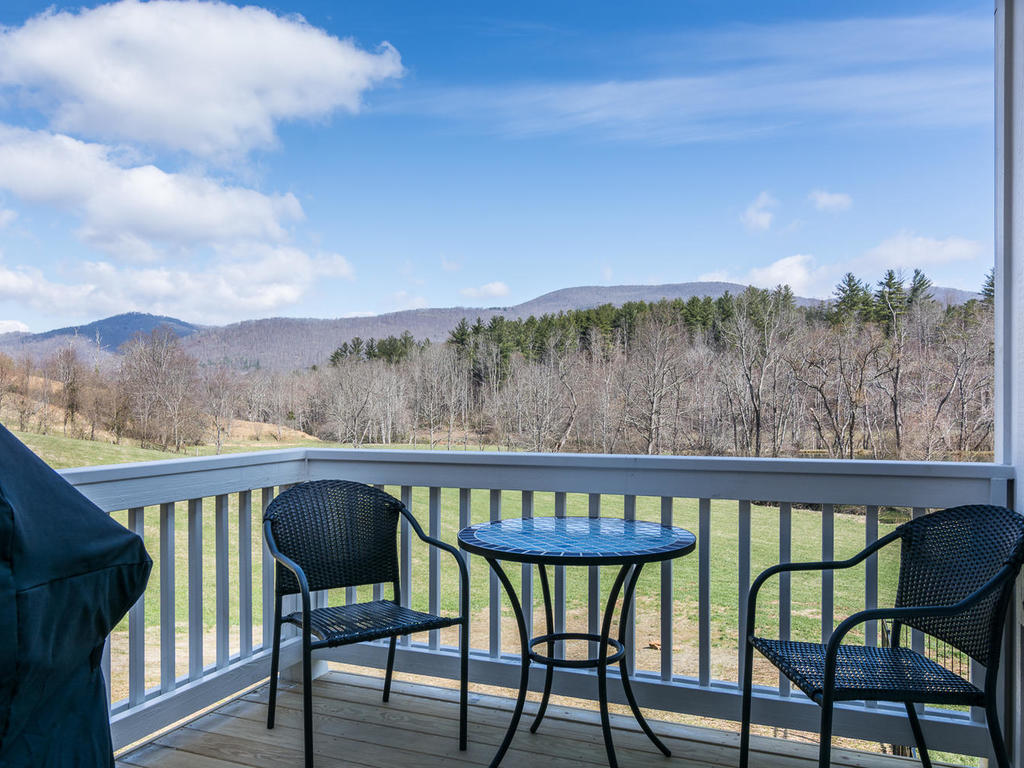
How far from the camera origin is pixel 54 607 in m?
1.02

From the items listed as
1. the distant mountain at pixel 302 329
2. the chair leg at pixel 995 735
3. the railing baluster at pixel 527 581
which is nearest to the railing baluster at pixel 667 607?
the railing baluster at pixel 527 581

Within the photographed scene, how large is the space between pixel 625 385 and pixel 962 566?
409 cm

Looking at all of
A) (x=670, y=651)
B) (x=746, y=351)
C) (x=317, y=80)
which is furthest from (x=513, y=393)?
(x=317, y=80)

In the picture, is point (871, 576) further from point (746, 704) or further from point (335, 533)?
point (335, 533)

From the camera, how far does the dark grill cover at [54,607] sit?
3.14 ft

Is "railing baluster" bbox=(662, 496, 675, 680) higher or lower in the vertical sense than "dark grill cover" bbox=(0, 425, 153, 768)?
lower

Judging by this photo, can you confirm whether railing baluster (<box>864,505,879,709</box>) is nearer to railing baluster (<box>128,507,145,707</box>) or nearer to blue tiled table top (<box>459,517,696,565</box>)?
blue tiled table top (<box>459,517,696,565</box>)

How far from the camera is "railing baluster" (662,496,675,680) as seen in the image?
8.14 feet

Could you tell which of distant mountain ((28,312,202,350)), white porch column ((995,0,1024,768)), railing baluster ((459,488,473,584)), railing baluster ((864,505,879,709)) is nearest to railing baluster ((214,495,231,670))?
railing baluster ((459,488,473,584))

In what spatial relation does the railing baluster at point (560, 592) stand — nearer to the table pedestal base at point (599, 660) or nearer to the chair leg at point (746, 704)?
the table pedestal base at point (599, 660)

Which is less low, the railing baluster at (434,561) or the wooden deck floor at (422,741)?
the railing baluster at (434,561)

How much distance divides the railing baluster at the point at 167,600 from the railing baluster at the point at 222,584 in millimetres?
209

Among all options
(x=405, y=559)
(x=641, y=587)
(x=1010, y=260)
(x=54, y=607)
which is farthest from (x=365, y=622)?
(x=641, y=587)

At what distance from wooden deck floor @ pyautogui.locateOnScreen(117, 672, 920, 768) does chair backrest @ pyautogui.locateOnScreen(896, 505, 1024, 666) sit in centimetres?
67
